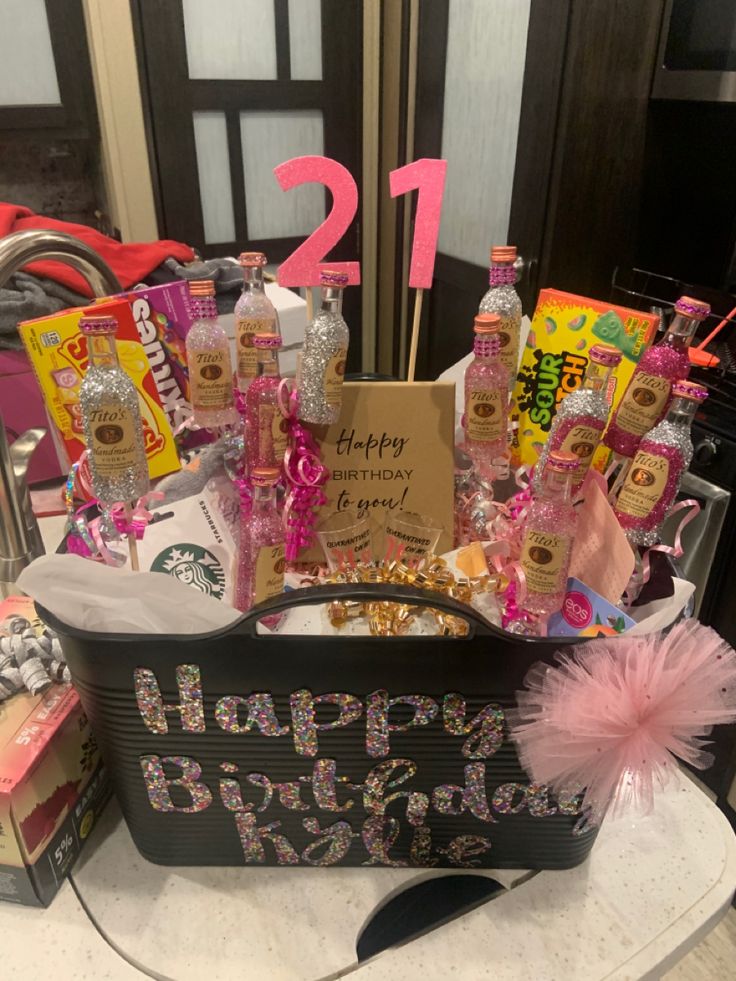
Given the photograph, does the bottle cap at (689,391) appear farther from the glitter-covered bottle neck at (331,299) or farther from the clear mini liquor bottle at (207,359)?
the clear mini liquor bottle at (207,359)

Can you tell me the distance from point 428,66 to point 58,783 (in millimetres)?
2440

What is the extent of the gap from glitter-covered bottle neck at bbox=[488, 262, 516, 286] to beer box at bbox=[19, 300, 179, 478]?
43cm

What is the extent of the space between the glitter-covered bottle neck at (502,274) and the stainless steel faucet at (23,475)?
0.46m

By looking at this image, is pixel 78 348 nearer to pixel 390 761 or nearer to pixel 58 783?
pixel 58 783

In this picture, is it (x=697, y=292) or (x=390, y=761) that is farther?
(x=697, y=292)

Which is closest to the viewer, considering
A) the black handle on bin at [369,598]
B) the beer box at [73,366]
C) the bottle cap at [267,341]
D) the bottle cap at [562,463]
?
the black handle on bin at [369,598]

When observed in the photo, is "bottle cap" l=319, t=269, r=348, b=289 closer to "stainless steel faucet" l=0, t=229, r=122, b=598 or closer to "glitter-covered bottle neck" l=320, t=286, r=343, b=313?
"glitter-covered bottle neck" l=320, t=286, r=343, b=313

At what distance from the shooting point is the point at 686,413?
0.65 meters

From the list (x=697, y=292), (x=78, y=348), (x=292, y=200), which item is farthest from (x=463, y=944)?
(x=292, y=200)

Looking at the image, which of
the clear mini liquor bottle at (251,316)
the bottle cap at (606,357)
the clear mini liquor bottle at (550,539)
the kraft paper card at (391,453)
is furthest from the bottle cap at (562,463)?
the clear mini liquor bottle at (251,316)

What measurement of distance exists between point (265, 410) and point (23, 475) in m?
0.30

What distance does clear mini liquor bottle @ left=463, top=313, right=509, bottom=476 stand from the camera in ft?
2.45

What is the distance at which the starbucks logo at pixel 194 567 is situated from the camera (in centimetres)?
74

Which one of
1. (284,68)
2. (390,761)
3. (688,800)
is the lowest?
(688,800)
